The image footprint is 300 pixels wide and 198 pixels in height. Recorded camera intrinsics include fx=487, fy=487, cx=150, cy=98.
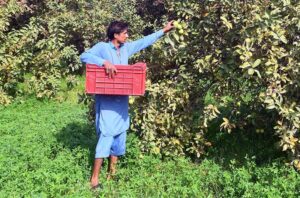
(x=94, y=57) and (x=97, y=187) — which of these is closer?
(x=94, y=57)

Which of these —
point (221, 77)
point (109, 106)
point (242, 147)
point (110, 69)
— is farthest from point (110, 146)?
point (242, 147)

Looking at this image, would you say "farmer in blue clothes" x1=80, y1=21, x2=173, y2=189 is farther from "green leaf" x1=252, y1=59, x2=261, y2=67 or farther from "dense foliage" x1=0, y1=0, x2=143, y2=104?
"dense foliage" x1=0, y1=0, x2=143, y2=104

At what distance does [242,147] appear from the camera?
229 inches

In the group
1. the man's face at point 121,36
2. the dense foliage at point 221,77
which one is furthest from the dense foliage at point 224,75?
the man's face at point 121,36

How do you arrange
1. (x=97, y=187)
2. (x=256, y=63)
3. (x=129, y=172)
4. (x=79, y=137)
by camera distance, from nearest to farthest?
(x=256, y=63) < (x=97, y=187) < (x=129, y=172) < (x=79, y=137)

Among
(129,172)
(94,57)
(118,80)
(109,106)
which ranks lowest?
(129,172)

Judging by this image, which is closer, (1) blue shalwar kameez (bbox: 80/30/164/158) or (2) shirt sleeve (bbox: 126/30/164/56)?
(1) blue shalwar kameez (bbox: 80/30/164/158)

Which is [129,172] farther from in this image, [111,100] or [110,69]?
[110,69]

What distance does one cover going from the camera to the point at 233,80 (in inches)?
195

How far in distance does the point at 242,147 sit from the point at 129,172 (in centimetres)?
152

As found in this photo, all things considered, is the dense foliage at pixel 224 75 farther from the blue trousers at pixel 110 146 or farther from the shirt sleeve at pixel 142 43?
the blue trousers at pixel 110 146

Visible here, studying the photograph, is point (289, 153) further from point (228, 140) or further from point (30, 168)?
point (30, 168)

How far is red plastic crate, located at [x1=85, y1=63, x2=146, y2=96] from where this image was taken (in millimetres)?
4551

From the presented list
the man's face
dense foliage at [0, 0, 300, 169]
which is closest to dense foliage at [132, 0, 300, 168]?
dense foliage at [0, 0, 300, 169]
